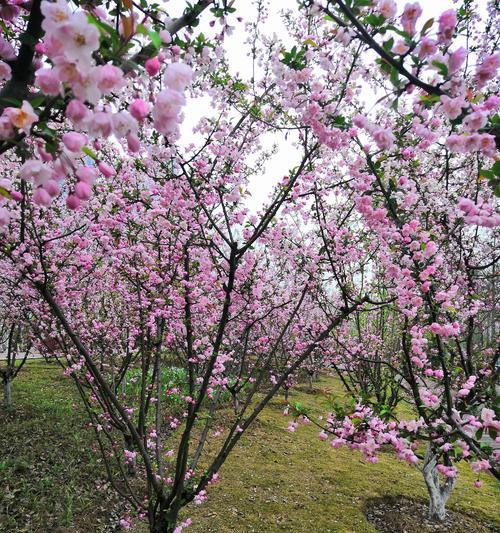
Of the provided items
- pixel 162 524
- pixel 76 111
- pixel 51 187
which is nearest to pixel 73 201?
pixel 51 187

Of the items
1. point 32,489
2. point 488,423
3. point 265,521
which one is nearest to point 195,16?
point 488,423

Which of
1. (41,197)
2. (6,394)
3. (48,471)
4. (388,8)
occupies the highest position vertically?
(388,8)

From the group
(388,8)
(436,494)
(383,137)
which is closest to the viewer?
(388,8)

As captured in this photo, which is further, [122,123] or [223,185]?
[223,185]

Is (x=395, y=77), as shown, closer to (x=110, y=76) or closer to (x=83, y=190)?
(x=110, y=76)

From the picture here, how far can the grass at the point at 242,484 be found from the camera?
508cm

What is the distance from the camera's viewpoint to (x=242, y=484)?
630cm

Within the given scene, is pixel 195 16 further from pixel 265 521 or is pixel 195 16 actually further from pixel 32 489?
pixel 32 489

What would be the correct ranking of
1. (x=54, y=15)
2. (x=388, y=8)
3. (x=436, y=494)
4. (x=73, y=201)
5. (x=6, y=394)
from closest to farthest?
(x=54, y=15), (x=73, y=201), (x=388, y=8), (x=436, y=494), (x=6, y=394)

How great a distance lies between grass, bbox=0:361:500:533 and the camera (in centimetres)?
508

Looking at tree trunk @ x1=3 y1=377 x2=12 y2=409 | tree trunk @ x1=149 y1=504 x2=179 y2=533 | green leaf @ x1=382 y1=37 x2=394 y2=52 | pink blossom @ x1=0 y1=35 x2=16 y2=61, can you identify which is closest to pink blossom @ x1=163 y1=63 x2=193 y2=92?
pink blossom @ x1=0 y1=35 x2=16 y2=61

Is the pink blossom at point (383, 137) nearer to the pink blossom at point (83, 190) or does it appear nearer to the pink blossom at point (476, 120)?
the pink blossom at point (476, 120)

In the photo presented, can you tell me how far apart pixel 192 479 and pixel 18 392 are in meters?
9.13

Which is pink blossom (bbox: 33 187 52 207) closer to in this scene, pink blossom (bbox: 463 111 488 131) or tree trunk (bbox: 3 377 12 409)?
pink blossom (bbox: 463 111 488 131)
